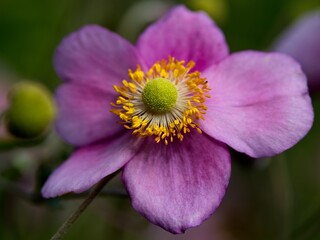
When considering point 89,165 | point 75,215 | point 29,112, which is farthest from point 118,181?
point 75,215

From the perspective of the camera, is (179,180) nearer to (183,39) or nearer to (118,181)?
(183,39)

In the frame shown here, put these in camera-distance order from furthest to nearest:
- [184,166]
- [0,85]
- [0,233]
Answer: [0,85] < [0,233] < [184,166]

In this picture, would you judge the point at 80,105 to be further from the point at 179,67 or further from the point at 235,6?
the point at 235,6

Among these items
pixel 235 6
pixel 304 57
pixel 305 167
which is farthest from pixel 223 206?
pixel 235 6

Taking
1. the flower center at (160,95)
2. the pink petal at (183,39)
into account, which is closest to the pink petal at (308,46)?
the pink petal at (183,39)

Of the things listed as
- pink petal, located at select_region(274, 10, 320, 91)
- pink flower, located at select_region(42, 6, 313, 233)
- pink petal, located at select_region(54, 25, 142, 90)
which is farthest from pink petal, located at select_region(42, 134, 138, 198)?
pink petal, located at select_region(274, 10, 320, 91)

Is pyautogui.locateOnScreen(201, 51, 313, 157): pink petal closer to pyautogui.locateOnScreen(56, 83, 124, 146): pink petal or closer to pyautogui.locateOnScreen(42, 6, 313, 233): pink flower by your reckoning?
pyautogui.locateOnScreen(42, 6, 313, 233): pink flower
